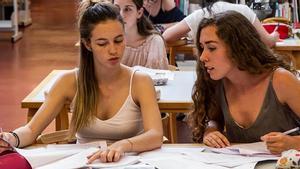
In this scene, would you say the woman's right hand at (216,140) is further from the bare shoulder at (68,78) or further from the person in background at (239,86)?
the bare shoulder at (68,78)

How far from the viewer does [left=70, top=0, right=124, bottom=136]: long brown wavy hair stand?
7.23 feet

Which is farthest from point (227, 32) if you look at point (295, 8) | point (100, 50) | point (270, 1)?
point (295, 8)

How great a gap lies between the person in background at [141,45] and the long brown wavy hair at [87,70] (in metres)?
1.05

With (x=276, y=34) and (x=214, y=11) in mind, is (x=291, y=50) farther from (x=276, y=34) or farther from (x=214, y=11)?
(x=214, y=11)

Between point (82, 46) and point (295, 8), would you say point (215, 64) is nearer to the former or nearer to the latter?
point (82, 46)

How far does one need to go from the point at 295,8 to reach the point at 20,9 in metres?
5.07

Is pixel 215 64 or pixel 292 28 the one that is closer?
pixel 215 64

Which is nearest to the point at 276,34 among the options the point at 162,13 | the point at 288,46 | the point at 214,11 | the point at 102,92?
the point at 288,46

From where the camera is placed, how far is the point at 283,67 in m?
2.16

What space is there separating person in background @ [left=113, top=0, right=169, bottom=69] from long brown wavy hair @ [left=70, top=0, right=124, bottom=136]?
1.05m

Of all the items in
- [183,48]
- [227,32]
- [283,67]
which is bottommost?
[183,48]

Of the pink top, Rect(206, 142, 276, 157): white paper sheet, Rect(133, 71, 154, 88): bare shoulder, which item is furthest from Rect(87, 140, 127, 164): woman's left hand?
the pink top

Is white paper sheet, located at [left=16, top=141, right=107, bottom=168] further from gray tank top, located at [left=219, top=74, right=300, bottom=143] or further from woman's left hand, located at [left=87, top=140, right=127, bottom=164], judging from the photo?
gray tank top, located at [left=219, top=74, right=300, bottom=143]

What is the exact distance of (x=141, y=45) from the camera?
11.2 ft
